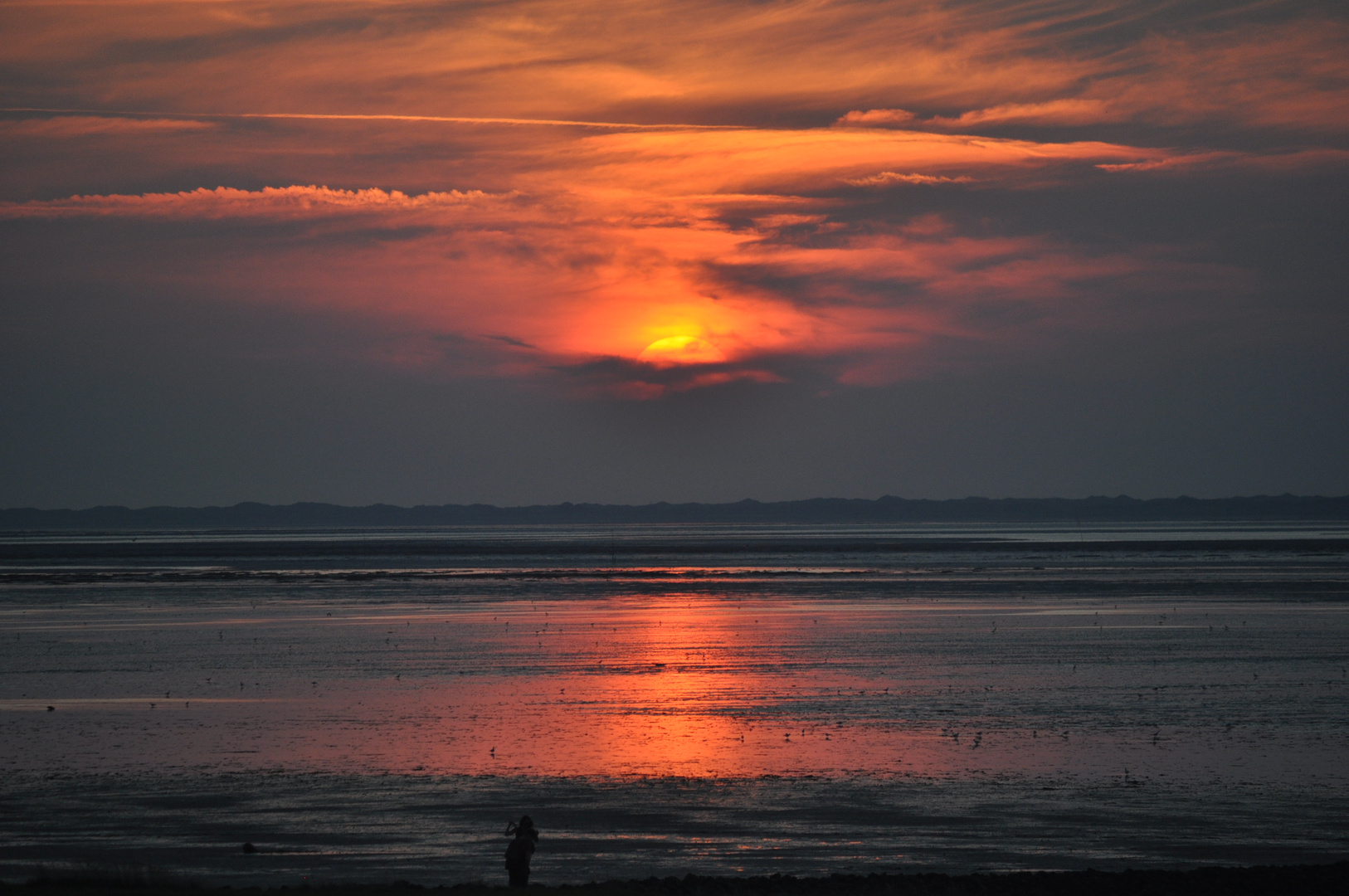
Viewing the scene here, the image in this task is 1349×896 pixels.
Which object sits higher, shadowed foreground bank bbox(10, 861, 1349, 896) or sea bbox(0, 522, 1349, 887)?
sea bbox(0, 522, 1349, 887)

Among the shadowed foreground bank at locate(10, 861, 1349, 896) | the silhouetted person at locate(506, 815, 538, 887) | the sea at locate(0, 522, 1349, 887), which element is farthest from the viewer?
the sea at locate(0, 522, 1349, 887)

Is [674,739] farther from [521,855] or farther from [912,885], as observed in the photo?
[521,855]

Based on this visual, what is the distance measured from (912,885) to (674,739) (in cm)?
1027

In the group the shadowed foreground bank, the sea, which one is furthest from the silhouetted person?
the sea

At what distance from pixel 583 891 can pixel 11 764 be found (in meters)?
13.8

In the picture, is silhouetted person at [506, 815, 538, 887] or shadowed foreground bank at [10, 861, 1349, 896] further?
shadowed foreground bank at [10, 861, 1349, 896]

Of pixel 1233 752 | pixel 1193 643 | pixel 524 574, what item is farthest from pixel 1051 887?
pixel 524 574

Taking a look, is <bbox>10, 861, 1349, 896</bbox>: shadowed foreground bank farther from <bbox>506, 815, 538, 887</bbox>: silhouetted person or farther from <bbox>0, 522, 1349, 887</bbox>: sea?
<bbox>0, 522, 1349, 887</bbox>: sea

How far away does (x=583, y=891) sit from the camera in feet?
48.3

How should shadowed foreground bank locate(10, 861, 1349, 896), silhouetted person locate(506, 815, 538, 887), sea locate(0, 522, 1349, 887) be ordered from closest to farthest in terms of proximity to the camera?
1. silhouetted person locate(506, 815, 538, 887)
2. shadowed foreground bank locate(10, 861, 1349, 896)
3. sea locate(0, 522, 1349, 887)

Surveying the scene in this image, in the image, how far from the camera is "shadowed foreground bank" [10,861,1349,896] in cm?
1452

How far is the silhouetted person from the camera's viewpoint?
14.4 metres

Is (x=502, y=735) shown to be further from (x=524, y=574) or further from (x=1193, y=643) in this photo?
(x=524, y=574)

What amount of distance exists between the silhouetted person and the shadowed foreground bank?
201mm
